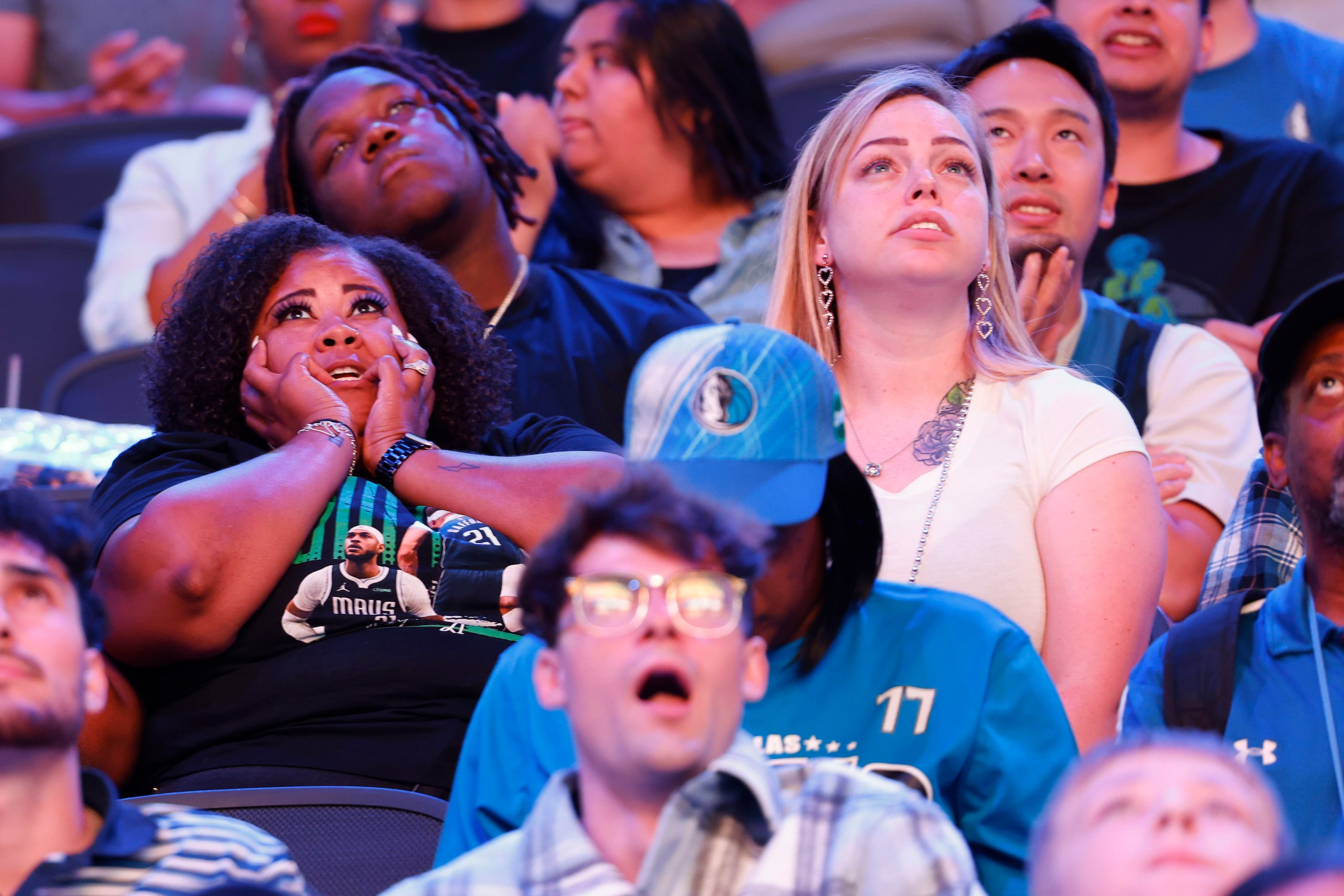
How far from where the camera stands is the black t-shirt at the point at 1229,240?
11.0 feet

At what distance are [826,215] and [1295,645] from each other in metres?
0.86

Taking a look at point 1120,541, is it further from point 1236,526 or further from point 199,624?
point 199,624

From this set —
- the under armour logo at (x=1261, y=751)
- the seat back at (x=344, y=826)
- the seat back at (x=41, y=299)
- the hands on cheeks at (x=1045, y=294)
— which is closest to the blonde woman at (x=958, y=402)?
the under armour logo at (x=1261, y=751)

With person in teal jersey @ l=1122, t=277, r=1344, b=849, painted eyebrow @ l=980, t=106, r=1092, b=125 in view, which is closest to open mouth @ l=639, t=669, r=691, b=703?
person in teal jersey @ l=1122, t=277, r=1344, b=849

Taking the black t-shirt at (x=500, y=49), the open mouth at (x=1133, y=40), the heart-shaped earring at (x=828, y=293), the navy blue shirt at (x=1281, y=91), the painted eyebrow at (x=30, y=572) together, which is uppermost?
the navy blue shirt at (x=1281, y=91)

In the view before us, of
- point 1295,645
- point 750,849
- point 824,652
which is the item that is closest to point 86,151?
point 824,652

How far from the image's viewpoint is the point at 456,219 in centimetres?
310

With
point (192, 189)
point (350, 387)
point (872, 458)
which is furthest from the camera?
point (192, 189)

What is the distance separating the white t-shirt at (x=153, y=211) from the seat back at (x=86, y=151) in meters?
0.33

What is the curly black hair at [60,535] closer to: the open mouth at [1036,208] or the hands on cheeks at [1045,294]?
the hands on cheeks at [1045,294]

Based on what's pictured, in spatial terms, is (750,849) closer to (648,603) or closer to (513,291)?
(648,603)

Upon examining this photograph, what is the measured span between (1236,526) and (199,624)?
1.43 meters

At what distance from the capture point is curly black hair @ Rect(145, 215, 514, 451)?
2.56 meters

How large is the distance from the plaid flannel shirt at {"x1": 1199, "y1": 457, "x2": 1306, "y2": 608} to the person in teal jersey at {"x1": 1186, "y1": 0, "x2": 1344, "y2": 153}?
1662mm
